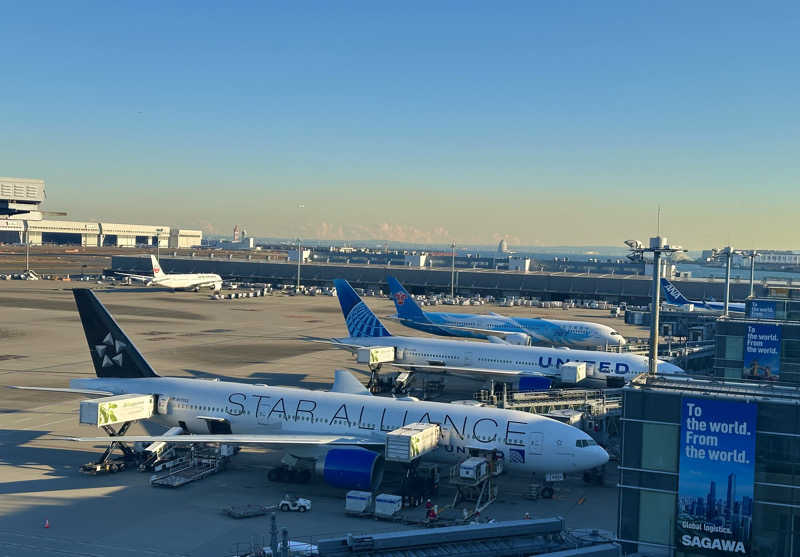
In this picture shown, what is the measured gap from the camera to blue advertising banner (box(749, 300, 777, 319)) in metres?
Result: 54.9

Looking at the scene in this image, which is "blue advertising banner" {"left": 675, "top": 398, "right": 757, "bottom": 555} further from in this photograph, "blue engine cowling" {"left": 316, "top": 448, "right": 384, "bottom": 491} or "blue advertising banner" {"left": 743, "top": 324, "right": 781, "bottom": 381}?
"blue advertising banner" {"left": 743, "top": 324, "right": 781, "bottom": 381}

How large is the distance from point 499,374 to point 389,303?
90.3 m

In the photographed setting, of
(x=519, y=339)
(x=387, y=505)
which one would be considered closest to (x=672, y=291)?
(x=519, y=339)

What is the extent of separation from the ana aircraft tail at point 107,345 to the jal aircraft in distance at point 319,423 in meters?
0.06

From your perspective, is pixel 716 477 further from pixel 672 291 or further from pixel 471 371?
pixel 672 291

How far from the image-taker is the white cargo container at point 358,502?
111 ft

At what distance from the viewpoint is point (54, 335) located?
90.2 meters

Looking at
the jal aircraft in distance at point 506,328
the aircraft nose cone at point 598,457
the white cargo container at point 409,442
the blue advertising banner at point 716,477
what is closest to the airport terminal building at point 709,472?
the blue advertising banner at point 716,477

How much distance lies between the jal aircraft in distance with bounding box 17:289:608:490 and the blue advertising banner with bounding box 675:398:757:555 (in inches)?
623

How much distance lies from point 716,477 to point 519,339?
60.7 metres

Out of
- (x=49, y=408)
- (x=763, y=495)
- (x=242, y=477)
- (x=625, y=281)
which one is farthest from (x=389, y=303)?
(x=763, y=495)

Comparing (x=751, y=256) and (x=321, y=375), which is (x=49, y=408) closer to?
(x=321, y=375)

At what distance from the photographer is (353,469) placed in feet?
118

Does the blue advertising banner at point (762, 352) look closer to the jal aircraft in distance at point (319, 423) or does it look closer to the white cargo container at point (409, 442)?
the jal aircraft in distance at point (319, 423)
